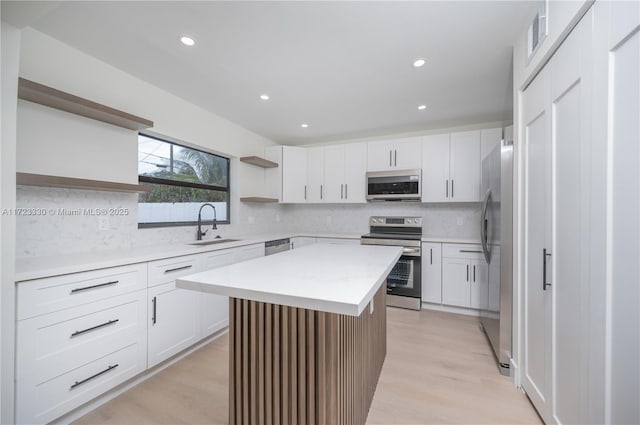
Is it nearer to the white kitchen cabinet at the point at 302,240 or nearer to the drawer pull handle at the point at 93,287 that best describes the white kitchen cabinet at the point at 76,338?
the drawer pull handle at the point at 93,287

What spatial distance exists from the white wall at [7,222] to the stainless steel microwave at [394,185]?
3.45 metres

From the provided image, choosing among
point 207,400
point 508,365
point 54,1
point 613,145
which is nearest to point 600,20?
point 613,145

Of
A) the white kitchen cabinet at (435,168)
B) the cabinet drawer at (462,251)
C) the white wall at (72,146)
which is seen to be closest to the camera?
the white wall at (72,146)

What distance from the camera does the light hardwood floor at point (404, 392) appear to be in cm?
156

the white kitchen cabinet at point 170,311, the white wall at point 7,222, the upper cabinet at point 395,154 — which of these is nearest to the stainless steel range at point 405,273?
the upper cabinet at point 395,154

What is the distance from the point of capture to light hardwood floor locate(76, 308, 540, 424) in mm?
1557

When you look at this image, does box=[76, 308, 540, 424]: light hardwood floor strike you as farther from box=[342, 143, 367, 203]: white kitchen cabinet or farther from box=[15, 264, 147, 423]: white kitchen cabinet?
box=[342, 143, 367, 203]: white kitchen cabinet

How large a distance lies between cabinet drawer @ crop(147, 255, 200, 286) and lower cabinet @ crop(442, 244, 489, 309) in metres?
2.91

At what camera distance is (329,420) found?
3.59 feet

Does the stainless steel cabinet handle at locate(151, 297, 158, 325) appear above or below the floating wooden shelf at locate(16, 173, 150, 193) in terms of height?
below

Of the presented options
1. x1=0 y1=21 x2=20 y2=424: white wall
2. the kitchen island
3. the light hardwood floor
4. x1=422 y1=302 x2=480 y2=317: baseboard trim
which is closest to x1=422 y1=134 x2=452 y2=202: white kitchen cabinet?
x1=422 y1=302 x2=480 y2=317: baseboard trim

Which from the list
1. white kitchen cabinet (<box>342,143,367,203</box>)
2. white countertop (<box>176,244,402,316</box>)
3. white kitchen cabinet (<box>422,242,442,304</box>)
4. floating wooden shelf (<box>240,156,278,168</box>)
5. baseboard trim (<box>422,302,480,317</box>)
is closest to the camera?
white countertop (<box>176,244,402,316</box>)

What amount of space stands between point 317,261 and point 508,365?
175cm

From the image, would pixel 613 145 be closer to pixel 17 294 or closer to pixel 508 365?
pixel 508 365
